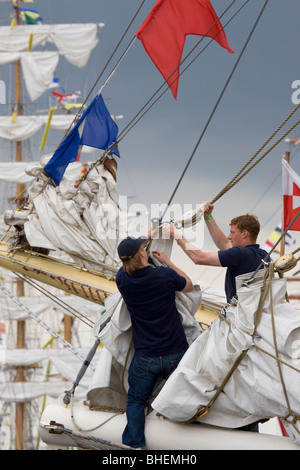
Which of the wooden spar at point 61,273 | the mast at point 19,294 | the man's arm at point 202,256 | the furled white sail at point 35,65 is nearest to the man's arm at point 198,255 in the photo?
Answer: the man's arm at point 202,256

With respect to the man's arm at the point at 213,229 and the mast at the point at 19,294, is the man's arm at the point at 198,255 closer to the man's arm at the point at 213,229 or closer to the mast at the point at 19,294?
the man's arm at the point at 213,229

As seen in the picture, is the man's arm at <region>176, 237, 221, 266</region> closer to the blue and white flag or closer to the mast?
the blue and white flag

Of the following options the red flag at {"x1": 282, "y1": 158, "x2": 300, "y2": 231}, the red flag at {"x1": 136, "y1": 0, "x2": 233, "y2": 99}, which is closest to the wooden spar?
the red flag at {"x1": 282, "y1": 158, "x2": 300, "y2": 231}

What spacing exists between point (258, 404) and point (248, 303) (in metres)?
0.49

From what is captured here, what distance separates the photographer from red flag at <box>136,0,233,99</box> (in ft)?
19.0

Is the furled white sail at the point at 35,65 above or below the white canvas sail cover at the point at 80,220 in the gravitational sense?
above

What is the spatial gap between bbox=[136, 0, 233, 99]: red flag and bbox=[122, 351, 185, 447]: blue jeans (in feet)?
9.85

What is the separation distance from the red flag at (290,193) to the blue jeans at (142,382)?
4151 millimetres

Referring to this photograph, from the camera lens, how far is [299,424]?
3105 mm

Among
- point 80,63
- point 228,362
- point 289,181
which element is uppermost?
point 80,63

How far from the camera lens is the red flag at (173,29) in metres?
5.80

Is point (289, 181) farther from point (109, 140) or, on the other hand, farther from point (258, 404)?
point (258, 404)

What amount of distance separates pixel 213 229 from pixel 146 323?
875 millimetres
